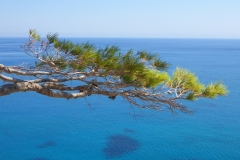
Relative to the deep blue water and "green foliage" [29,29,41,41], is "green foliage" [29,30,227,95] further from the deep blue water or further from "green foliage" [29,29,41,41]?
the deep blue water

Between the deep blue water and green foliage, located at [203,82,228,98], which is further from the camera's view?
the deep blue water

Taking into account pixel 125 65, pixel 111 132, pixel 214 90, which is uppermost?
pixel 125 65

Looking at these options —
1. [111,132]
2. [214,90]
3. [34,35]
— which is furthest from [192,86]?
[111,132]

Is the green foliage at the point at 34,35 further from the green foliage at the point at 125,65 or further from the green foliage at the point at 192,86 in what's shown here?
the green foliage at the point at 192,86

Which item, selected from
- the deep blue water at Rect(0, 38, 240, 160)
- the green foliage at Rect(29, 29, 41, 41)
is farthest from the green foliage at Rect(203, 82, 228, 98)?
the deep blue water at Rect(0, 38, 240, 160)

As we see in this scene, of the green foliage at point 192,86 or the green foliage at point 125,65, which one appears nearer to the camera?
the green foliage at point 125,65

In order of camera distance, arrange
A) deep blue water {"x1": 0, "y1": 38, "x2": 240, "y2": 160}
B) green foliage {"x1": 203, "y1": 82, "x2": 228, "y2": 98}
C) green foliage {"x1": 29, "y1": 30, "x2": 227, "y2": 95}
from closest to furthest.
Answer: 1. green foliage {"x1": 29, "y1": 30, "x2": 227, "y2": 95}
2. green foliage {"x1": 203, "y1": 82, "x2": 228, "y2": 98}
3. deep blue water {"x1": 0, "y1": 38, "x2": 240, "y2": 160}

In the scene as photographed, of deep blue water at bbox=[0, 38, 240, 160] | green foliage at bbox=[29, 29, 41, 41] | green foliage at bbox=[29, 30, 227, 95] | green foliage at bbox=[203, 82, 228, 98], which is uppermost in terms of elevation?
green foliage at bbox=[29, 29, 41, 41]

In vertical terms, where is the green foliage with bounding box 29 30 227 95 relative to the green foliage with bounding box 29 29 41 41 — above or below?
below

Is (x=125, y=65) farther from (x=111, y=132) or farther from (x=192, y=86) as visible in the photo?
(x=111, y=132)

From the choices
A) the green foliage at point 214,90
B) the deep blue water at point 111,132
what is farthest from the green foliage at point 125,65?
the deep blue water at point 111,132

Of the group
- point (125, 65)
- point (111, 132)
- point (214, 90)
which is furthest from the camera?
point (111, 132)

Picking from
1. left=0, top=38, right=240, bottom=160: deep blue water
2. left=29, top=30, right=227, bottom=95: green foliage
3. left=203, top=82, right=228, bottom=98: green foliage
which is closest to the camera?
left=29, top=30, right=227, bottom=95: green foliage

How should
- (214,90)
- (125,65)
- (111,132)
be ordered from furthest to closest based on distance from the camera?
(111,132), (214,90), (125,65)
